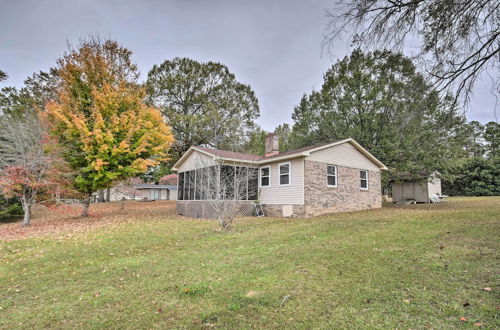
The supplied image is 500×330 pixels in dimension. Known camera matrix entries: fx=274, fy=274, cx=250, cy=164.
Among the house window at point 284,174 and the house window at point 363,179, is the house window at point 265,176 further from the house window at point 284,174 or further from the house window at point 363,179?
the house window at point 363,179

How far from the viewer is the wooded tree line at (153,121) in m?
10.8

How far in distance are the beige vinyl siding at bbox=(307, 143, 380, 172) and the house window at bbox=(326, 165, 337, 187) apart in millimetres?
275

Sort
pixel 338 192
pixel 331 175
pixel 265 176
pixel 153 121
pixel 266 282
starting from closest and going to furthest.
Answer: pixel 266 282, pixel 331 175, pixel 338 192, pixel 153 121, pixel 265 176

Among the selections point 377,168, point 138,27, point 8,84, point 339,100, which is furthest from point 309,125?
point 8,84

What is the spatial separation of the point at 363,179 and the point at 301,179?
16.6ft

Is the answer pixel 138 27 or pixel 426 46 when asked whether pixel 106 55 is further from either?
pixel 426 46

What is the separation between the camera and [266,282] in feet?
13.7

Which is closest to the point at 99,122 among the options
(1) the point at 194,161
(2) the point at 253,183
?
(1) the point at 194,161

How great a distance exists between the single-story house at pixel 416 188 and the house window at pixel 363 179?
535 centimetres

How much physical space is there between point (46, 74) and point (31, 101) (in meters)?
3.32

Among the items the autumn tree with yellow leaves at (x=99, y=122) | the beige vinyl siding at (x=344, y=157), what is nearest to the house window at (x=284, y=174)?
the beige vinyl siding at (x=344, y=157)

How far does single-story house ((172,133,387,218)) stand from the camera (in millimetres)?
13547

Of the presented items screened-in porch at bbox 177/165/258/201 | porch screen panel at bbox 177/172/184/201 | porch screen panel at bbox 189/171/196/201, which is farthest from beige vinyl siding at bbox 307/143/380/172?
porch screen panel at bbox 177/172/184/201

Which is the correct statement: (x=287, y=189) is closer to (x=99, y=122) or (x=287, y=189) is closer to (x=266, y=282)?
(x=99, y=122)
